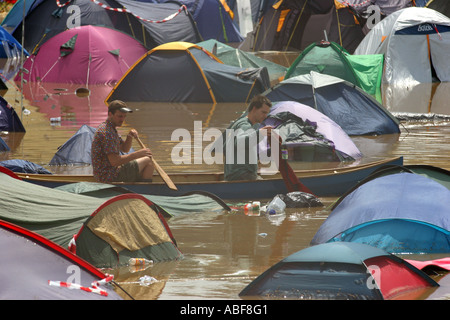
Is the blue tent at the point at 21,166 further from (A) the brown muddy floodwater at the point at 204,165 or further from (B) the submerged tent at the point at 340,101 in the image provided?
(B) the submerged tent at the point at 340,101

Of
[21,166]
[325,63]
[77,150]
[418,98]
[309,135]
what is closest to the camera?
[21,166]

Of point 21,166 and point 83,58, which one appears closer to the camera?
point 21,166

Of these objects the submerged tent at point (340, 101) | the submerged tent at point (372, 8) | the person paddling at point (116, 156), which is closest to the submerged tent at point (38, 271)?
the person paddling at point (116, 156)

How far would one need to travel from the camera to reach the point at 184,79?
1875 cm

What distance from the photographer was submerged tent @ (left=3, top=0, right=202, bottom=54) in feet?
79.6

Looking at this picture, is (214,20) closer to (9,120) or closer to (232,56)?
(232,56)

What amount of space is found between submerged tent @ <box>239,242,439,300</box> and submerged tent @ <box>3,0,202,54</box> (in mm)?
19271

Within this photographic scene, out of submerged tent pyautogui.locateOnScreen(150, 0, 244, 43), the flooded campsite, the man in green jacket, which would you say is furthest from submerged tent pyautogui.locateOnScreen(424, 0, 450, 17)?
the man in green jacket

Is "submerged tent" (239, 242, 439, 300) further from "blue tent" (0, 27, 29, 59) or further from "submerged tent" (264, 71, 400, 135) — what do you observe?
"blue tent" (0, 27, 29, 59)

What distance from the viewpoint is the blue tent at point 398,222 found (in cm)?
681

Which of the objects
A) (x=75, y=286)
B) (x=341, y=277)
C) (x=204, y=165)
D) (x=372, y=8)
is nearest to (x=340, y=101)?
(x=204, y=165)

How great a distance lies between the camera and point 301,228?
8.00m

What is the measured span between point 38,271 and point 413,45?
1862cm

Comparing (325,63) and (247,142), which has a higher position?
(247,142)
